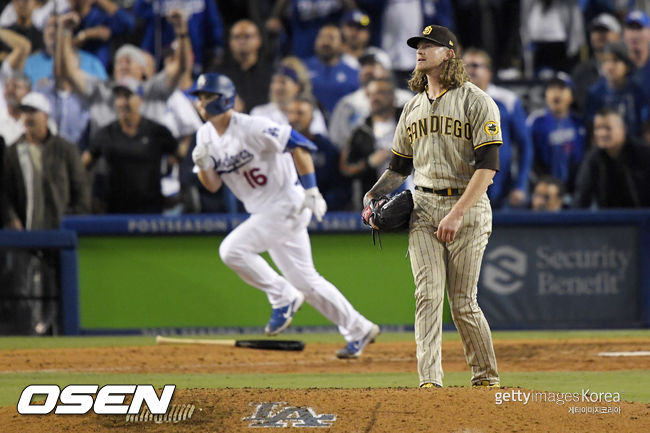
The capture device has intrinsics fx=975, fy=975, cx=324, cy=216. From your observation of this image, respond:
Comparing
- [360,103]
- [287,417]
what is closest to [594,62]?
[360,103]

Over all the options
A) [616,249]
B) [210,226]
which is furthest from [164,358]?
[616,249]

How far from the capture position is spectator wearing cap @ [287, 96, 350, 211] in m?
9.40

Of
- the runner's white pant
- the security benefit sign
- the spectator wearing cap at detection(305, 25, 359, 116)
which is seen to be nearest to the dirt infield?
the runner's white pant

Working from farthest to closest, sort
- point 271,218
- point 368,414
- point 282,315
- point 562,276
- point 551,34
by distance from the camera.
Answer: point 551,34, point 562,276, point 282,315, point 271,218, point 368,414

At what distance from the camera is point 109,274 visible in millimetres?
9258

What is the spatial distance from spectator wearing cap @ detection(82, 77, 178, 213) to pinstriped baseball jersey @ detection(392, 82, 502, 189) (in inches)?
196

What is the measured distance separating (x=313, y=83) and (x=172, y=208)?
1.92 meters

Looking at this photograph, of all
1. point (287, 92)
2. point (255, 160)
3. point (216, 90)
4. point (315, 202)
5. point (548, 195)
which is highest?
point (216, 90)

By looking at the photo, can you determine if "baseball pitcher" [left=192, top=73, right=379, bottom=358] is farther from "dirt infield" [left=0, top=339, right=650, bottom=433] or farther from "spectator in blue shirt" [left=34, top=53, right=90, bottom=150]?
"spectator in blue shirt" [left=34, top=53, right=90, bottom=150]

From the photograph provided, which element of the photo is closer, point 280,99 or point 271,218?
point 271,218

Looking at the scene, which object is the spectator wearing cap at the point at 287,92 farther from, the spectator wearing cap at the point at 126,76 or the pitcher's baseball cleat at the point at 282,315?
the pitcher's baseball cleat at the point at 282,315

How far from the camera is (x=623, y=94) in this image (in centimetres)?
956

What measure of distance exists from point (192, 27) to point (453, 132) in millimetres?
6023

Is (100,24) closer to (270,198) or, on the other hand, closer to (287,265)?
(270,198)
